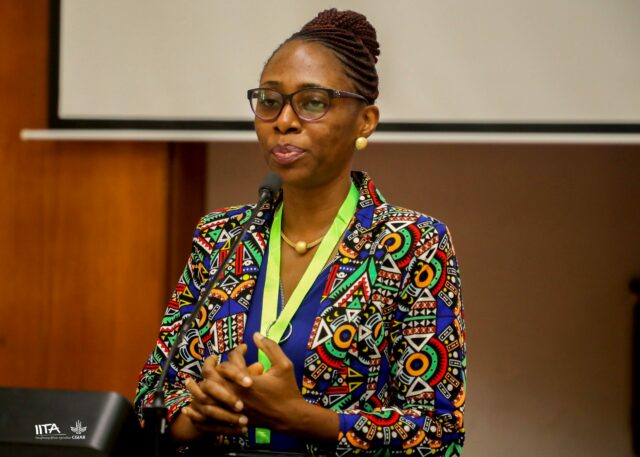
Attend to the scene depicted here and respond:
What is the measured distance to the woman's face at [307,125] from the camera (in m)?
1.58

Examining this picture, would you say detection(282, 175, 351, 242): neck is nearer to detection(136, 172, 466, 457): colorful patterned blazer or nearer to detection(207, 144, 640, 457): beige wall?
detection(136, 172, 466, 457): colorful patterned blazer

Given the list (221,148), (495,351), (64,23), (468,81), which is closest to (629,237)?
(495,351)

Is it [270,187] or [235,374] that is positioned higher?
[270,187]

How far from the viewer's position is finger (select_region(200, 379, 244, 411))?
1372mm

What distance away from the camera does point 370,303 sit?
154cm

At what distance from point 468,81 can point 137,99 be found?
3.84 feet

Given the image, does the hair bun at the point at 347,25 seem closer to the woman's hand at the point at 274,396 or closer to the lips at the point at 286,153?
the lips at the point at 286,153

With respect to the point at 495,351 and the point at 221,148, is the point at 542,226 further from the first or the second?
the point at 221,148

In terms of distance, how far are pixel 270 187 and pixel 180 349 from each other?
0.36 m

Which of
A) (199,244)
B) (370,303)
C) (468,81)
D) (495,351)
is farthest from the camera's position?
(495,351)

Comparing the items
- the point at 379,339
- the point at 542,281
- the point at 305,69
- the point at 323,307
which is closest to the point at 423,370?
the point at 379,339

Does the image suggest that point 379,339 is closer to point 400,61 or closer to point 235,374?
point 235,374

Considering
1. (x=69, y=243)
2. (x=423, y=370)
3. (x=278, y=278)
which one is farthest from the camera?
(x=69, y=243)

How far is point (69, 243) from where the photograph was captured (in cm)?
314
